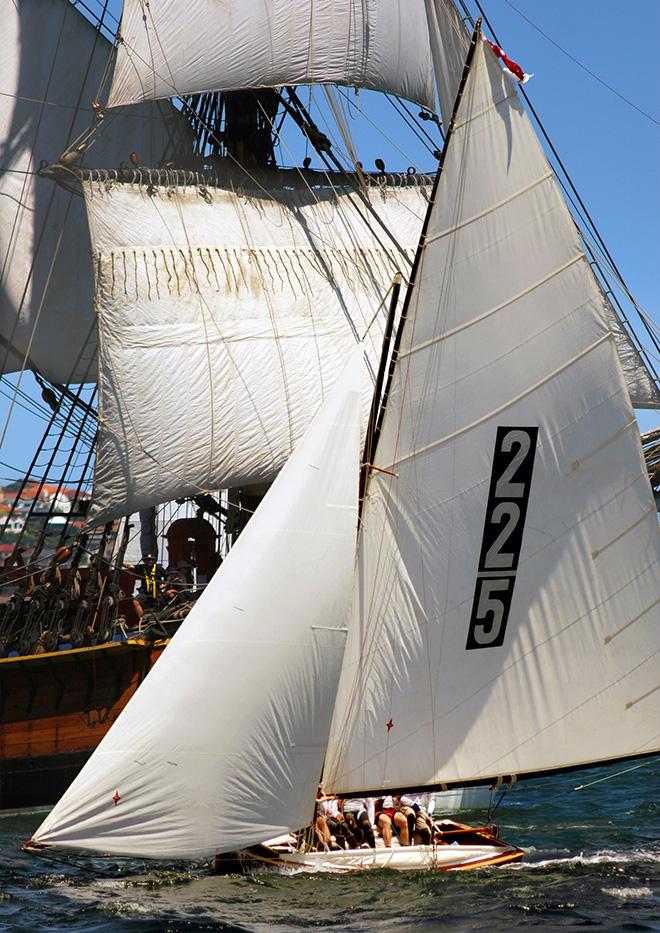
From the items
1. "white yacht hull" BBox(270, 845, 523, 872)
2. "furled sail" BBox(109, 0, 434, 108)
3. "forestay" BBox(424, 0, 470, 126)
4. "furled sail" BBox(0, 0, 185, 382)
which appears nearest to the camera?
"white yacht hull" BBox(270, 845, 523, 872)

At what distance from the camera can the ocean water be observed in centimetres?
1711

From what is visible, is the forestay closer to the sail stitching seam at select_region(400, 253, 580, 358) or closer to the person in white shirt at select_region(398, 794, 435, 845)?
the sail stitching seam at select_region(400, 253, 580, 358)

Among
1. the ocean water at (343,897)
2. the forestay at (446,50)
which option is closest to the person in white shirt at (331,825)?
the ocean water at (343,897)

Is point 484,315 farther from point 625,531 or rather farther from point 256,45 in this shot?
point 256,45

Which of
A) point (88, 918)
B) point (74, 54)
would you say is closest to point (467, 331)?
point (88, 918)

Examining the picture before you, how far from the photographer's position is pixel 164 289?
Answer: 35219 mm

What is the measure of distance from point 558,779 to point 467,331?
58.5 feet

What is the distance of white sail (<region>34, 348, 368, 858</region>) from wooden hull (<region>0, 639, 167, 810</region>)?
14614 mm

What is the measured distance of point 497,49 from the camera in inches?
766

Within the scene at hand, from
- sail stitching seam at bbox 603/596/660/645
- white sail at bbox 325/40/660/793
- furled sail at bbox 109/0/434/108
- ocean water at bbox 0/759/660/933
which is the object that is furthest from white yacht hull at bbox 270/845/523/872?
furled sail at bbox 109/0/434/108

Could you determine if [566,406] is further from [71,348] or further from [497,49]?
[71,348]

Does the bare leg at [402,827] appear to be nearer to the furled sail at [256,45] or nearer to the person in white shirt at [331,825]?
the person in white shirt at [331,825]

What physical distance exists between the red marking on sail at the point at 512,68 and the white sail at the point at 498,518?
18 centimetres

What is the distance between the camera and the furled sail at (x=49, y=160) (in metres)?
39.8
